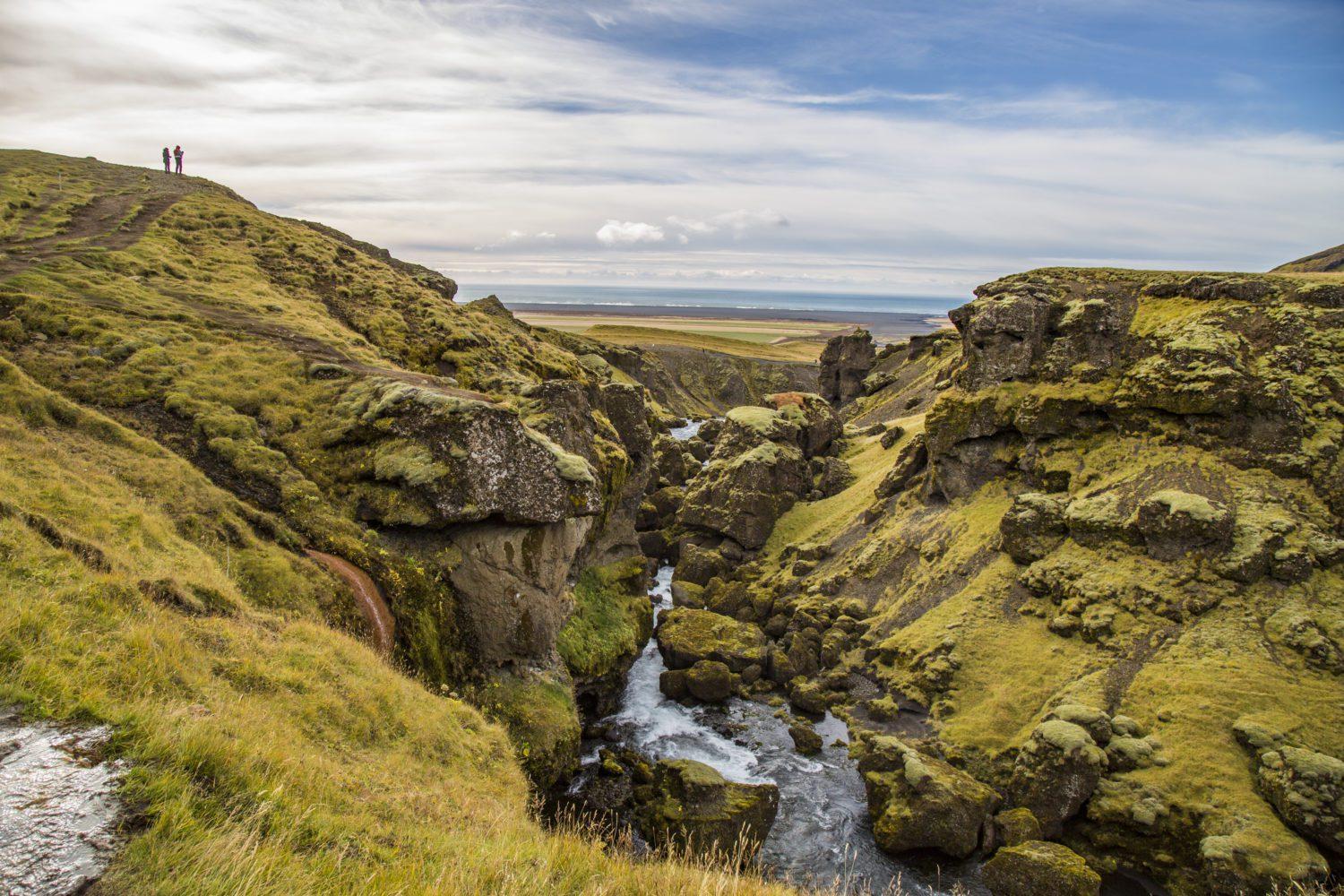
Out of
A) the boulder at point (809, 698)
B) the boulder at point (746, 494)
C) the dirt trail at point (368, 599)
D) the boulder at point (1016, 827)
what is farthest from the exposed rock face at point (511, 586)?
the boulder at point (746, 494)

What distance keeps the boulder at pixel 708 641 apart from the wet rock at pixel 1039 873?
1478cm

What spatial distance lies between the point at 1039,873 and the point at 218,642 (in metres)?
21.1

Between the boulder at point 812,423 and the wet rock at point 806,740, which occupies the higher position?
the boulder at point 812,423

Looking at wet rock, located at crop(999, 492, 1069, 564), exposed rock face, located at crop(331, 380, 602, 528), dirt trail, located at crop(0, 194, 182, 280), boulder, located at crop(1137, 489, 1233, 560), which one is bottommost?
wet rock, located at crop(999, 492, 1069, 564)

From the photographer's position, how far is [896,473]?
43.0 metres

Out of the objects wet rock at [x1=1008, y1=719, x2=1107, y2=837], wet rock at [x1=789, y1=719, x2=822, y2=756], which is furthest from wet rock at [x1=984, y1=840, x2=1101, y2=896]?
wet rock at [x1=789, y1=719, x2=822, y2=756]

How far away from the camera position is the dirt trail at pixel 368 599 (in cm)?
1880

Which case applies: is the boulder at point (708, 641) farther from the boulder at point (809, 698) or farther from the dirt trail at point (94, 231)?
the dirt trail at point (94, 231)

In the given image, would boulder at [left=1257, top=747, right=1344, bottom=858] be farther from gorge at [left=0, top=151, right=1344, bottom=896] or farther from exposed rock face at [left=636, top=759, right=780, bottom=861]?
exposed rock face at [left=636, top=759, right=780, bottom=861]

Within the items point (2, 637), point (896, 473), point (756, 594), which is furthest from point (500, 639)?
point (896, 473)

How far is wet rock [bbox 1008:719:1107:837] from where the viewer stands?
2212cm

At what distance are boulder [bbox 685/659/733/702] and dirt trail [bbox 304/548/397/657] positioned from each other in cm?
1568

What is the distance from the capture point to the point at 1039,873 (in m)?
19.5

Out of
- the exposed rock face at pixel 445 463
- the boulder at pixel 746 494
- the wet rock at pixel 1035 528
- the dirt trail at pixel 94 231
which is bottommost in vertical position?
the boulder at pixel 746 494
